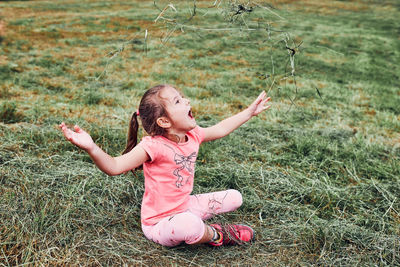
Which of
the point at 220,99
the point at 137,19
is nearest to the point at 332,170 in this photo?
the point at 220,99

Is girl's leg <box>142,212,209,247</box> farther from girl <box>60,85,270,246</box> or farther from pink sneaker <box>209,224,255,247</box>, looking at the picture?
pink sneaker <box>209,224,255,247</box>

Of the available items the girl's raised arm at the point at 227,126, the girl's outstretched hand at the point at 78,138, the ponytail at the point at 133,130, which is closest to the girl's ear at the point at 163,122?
the ponytail at the point at 133,130

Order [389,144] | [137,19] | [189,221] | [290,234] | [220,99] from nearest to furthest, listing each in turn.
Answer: [189,221]
[290,234]
[389,144]
[220,99]
[137,19]

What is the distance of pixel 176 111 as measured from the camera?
7.12 feet

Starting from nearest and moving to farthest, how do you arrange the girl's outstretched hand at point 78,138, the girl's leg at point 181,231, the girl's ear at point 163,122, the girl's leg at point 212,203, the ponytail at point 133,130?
the girl's outstretched hand at point 78,138 → the girl's leg at point 181,231 → the girl's ear at point 163,122 → the ponytail at point 133,130 → the girl's leg at point 212,203

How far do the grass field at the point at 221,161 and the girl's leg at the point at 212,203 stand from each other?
14 cm

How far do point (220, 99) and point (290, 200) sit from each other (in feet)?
9.21

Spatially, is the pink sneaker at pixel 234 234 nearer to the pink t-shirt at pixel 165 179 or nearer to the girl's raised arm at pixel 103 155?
the pink t-shirt at pixel 165 179

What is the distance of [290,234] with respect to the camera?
2.33m

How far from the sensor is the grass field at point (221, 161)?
2117 mm

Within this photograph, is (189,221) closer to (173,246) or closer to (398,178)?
(173,246)

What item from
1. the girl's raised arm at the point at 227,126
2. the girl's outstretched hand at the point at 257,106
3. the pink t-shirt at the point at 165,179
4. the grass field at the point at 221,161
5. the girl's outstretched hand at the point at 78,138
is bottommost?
the grass field at the point at 221,161

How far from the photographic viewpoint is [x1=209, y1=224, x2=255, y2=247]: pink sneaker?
2234 millimetres

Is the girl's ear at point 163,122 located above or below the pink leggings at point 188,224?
above
